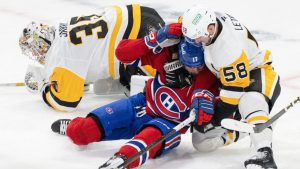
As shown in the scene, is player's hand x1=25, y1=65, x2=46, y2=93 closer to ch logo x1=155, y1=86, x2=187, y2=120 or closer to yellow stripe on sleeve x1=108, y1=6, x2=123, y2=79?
yellow stripe on sleeve x1=108, y1=6, x2=123, y2=79

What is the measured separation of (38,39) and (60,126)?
2.14 ft

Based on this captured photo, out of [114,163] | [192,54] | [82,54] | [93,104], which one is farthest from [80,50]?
[114,163]

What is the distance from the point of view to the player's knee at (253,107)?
2.39 metres

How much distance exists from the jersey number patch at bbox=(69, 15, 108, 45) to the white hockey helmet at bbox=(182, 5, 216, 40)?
100 cm

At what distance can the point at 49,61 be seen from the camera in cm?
334

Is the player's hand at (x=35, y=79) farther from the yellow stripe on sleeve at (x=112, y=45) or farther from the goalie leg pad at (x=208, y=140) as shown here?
the goalie leg pad at (x=208, y=140)

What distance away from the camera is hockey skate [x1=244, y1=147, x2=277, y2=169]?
2283 mm

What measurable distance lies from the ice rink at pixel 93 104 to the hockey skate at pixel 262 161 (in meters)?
0.16

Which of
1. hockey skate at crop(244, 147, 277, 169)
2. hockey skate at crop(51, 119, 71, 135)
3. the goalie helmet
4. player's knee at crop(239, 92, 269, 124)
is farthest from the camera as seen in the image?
the goalie helmet

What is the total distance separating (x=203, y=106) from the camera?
2.42 m

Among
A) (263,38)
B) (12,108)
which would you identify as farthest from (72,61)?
(263,38)

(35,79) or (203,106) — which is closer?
(203,106)

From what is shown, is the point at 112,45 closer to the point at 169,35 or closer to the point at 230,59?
the point at 169,35

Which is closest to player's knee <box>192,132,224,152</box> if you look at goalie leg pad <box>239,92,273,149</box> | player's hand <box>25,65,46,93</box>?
goalie leg pad <box>239,92,273,149</box>
